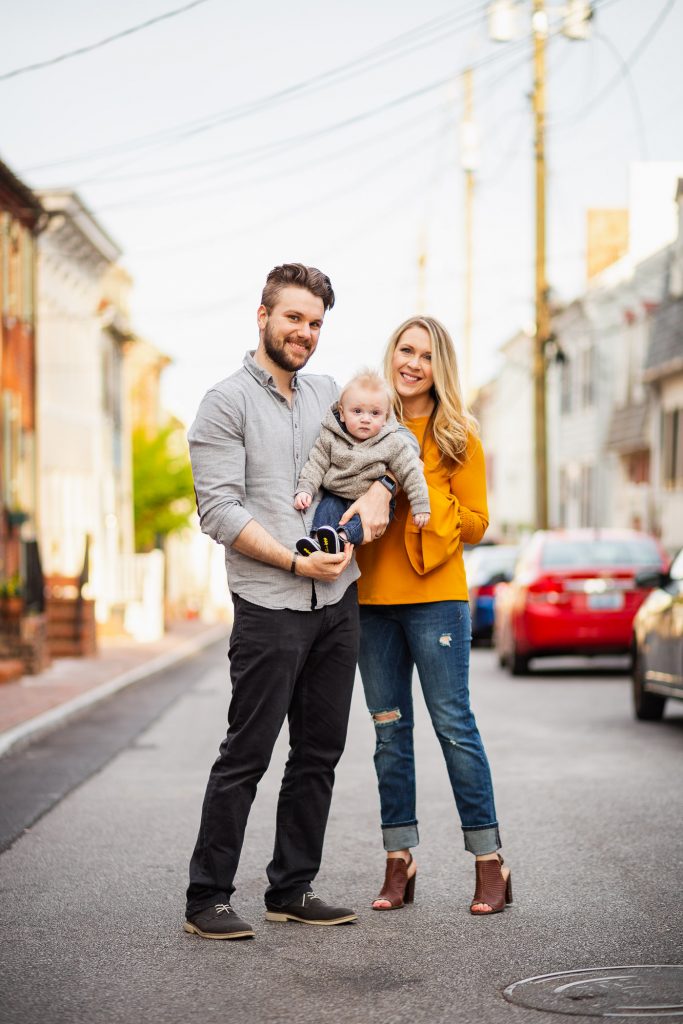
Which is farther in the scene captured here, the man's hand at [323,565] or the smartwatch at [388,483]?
the smartwatch at [388,483]

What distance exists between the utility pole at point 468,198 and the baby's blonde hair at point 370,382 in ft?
108

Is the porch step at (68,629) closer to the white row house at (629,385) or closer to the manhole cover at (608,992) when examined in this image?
the white row house at (629,385)

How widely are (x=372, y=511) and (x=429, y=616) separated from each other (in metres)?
0.53

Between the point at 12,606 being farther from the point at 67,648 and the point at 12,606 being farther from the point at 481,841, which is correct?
the point at 481,841

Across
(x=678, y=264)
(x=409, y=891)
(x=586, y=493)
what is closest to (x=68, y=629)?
(x=678, y=264)

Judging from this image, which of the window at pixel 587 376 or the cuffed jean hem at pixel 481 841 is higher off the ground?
the window at pixel 587 376

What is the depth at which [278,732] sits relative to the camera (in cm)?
510

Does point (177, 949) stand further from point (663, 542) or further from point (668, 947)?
point (663, 542)

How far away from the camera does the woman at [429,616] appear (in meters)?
5.36

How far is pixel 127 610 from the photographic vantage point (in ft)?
98.1

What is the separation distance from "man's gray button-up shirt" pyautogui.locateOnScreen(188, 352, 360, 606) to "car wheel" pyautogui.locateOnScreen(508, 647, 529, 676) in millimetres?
12367

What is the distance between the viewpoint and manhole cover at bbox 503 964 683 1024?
13.6ft

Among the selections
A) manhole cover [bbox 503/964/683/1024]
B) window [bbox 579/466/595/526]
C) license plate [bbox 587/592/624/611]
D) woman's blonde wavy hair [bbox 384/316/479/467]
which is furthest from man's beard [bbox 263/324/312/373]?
window [bbox 579/466/595/526]

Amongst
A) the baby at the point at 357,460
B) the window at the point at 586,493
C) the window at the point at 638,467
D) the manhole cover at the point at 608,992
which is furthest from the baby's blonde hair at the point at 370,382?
the window at the point at 586,493
